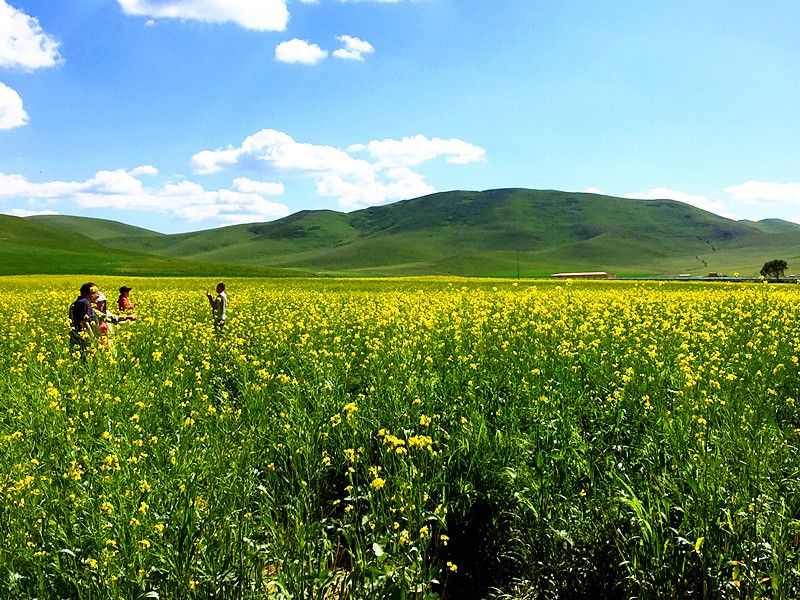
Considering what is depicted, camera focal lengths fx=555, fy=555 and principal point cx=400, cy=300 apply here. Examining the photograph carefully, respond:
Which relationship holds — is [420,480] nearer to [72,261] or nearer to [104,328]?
[104,328]

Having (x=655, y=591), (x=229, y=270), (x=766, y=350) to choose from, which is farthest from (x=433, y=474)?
(x=229, y=270)

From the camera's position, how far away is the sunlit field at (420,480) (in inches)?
149

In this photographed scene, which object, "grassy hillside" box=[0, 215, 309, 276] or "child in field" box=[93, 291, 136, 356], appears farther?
"grassy hillside" box=[0, 215, 309, 276]

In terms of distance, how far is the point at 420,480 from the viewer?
5020 mm

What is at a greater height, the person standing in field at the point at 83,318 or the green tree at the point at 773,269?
the green tree at the point at 773,269

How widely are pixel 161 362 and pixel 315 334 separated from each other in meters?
3.24

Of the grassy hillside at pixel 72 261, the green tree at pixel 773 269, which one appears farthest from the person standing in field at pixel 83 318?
the green tree at pixel 773 269

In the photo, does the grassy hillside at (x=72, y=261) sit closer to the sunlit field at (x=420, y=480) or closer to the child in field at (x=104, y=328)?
the child in field at (x=104, y=328)

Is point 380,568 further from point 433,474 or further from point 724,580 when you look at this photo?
point 724,580

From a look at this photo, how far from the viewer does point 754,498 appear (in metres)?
3.91

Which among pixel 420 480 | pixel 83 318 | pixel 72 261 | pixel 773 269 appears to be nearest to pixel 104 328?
pixel 83 318

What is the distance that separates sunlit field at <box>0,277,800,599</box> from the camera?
149 inches

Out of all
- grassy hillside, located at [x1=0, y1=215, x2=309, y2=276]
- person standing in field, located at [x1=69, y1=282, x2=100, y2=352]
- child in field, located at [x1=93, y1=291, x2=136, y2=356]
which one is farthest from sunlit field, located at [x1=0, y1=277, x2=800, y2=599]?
grassy hillside, located at [x1=0, y1=215, x2=309, y2=276]

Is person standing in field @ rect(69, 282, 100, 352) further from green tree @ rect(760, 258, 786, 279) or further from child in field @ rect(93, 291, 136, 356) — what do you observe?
green tree @ rect(760, 258, 786, 279)
